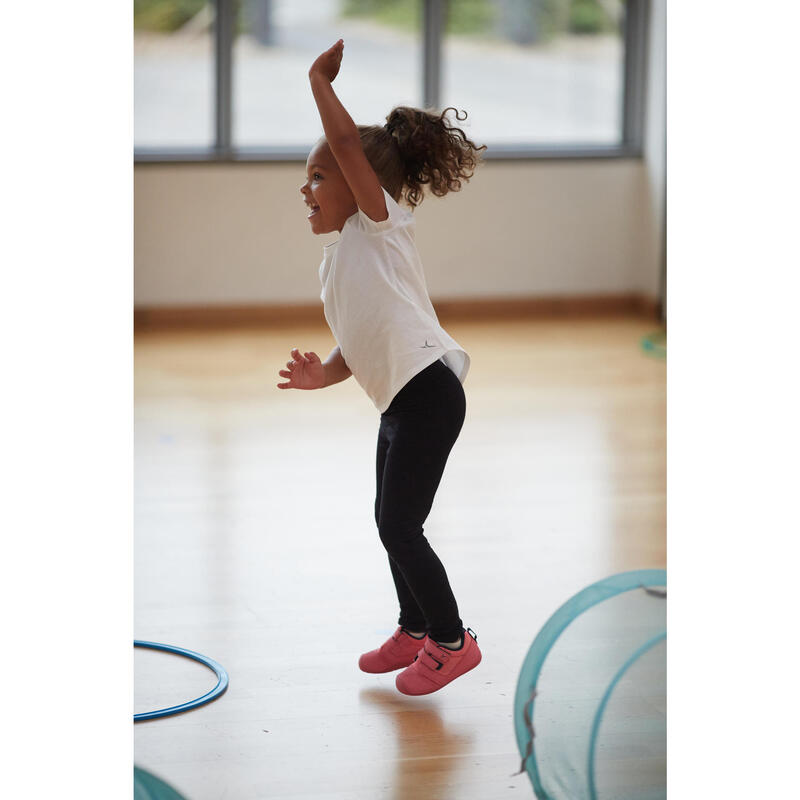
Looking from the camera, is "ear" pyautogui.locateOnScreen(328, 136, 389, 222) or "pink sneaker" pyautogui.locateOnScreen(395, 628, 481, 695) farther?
"pink sneaker" pyautogui.locateOnScreen(395, 628, 481, 695)

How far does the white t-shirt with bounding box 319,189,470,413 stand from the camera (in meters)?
1.62

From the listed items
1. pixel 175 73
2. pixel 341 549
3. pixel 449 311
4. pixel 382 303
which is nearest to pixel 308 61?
pixel 175 73

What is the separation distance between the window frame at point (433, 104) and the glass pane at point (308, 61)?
54 mm

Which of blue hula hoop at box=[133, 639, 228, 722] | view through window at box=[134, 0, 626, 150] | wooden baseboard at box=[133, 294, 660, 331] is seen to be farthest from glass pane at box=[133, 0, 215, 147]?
blue hula hoop at box=[133, 639, 228, 722]

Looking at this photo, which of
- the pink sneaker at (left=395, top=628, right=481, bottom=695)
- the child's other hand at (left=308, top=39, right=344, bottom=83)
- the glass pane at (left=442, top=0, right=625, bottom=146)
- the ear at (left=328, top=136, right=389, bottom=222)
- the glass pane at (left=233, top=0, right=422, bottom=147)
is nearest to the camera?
the child's other hand at (left=308, top=39, right=344, bottom=83)

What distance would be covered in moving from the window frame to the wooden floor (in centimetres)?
99

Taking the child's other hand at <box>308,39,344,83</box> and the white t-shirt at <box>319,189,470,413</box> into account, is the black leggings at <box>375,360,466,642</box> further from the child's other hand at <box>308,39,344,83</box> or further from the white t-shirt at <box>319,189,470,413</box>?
the child's other hand at <box>308,39,344,83</box>

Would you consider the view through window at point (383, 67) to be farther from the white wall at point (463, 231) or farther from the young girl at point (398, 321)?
the young girl at point (398, 321)

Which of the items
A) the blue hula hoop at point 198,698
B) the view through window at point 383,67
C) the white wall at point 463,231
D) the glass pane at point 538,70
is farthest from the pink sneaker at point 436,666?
the glass pane at point 538,70
